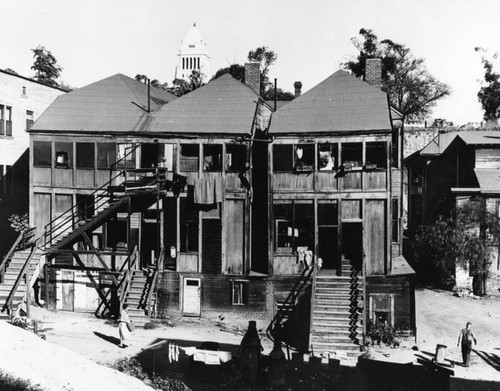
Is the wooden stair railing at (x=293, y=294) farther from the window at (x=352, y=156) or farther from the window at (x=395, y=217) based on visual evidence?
the window at (x=395, y=217)

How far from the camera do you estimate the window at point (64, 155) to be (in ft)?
83.7

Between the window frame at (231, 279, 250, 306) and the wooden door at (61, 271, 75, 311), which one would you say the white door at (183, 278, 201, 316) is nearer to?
the window frame at (231, 279, 250, 306)

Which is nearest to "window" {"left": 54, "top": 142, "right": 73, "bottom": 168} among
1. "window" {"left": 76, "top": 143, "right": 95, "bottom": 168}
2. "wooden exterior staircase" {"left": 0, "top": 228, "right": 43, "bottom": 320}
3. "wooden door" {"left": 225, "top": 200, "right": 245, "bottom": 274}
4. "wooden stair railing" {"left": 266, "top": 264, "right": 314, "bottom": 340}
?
"window" {"left": 76, "top": 143, "right": 95, "bottom": 168}

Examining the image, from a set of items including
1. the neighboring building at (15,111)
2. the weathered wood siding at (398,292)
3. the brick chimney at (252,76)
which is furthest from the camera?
the brick chimney at (252,76)

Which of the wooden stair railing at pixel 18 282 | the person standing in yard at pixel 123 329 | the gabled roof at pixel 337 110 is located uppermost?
the gabled roof at pixel 337 110

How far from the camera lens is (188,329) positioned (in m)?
23.1

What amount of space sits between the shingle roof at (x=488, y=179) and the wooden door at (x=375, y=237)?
1001 cm

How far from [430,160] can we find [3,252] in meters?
31.0

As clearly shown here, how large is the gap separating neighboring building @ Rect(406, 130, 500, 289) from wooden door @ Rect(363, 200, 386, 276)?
8.94 metres

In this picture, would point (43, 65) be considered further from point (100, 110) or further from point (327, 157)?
point (327, 157)

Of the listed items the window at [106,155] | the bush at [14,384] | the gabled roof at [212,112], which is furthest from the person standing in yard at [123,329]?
the gabled roof at [212,112]

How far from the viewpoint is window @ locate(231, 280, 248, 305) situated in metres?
24.4

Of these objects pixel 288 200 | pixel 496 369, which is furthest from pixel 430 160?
pixel 496 369

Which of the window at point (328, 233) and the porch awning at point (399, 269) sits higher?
the window at point (328, 233)
